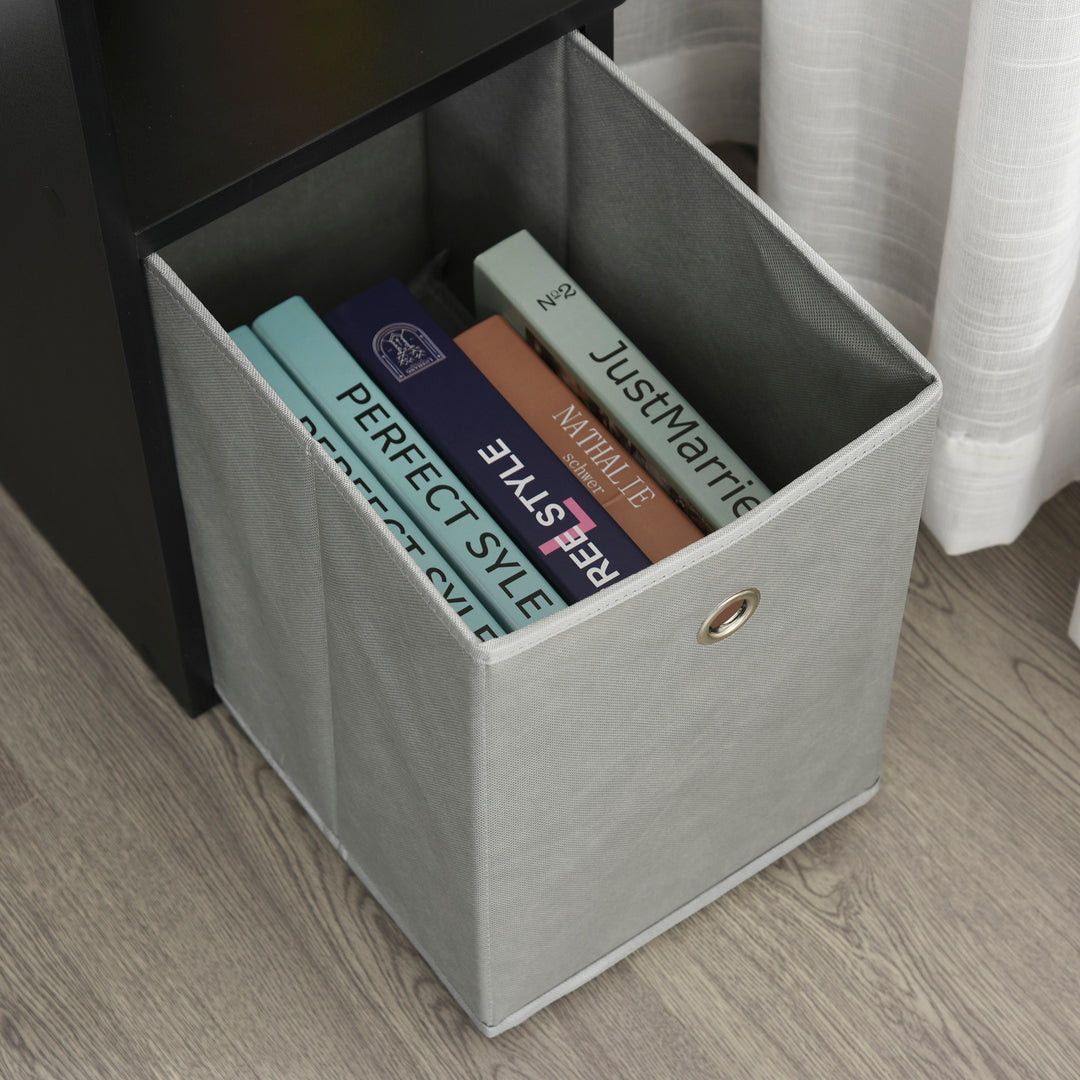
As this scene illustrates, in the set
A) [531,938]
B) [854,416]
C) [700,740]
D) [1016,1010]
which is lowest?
[1016,1010]

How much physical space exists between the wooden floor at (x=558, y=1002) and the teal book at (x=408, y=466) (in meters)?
0.27

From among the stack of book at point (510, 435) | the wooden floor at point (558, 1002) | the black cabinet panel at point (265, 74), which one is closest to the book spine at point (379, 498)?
the stack of book at point (510, 435)

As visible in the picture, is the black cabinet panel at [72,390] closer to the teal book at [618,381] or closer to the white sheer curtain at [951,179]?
the teal book at [618,381]

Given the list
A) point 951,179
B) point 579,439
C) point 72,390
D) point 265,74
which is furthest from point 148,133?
point 951,179

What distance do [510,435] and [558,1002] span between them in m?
0.34

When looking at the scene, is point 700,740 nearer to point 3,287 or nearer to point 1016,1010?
point 1016,1010

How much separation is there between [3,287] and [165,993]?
1.37 feet

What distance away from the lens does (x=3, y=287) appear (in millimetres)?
915

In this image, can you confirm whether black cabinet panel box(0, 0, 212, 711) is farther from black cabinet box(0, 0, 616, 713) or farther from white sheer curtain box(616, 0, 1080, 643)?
white sheer curtain box(616, 0, 1080, 643)

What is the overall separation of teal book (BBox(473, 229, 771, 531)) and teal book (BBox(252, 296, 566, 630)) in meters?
0.10

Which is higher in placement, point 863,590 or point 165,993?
point 863,590

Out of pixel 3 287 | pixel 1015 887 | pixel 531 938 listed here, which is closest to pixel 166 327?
pixel 3 287

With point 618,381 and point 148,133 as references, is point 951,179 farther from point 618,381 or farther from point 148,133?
point 148,133

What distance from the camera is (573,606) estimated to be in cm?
71
